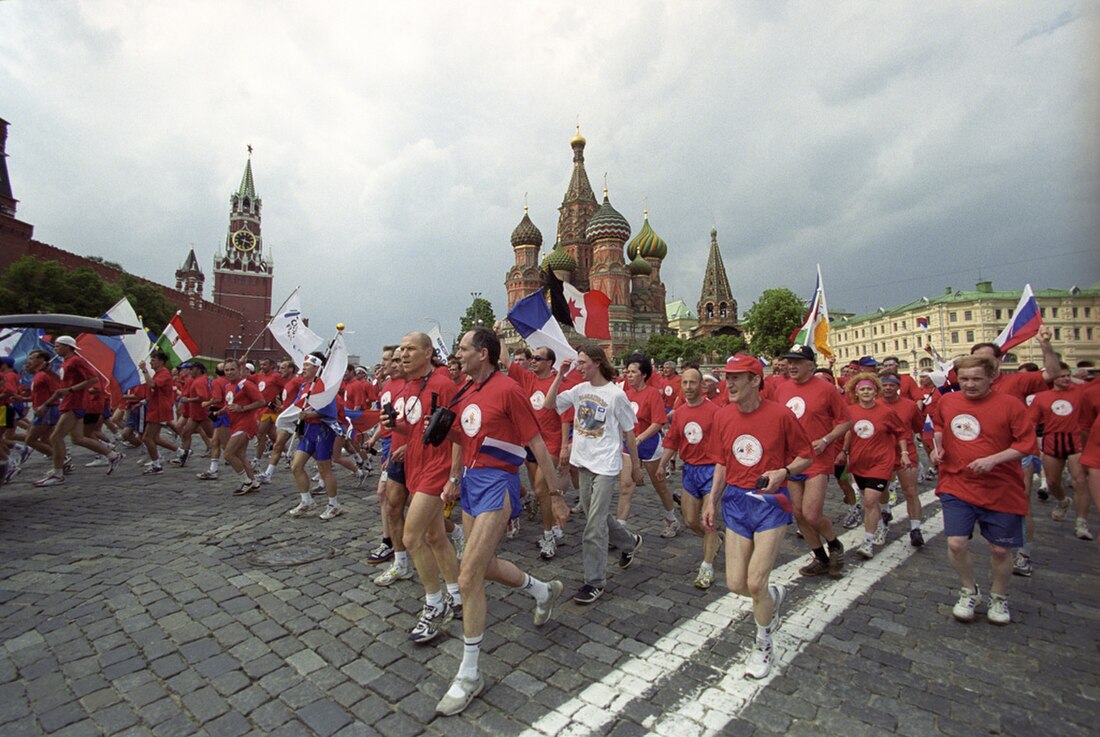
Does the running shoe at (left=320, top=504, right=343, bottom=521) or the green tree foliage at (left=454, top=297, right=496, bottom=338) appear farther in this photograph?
the green tree foliage at (left=454, top=297, right=496, bottom=338)

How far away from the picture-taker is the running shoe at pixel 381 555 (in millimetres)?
5191

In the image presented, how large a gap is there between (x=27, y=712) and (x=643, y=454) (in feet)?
18.0

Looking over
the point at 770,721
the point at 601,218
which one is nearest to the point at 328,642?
the point at 770,721

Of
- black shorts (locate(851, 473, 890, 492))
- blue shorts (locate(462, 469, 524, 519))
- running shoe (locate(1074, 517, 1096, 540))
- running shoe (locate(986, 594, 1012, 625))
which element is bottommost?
running shoe (locate(1074, 517, 1096, 540))

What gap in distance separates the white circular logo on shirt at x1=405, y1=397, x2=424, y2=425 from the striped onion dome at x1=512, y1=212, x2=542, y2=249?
272 ft

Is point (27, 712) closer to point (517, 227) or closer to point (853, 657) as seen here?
point (853, 657)

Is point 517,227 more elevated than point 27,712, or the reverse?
point 517,227

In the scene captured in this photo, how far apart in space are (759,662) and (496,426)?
7.22ft

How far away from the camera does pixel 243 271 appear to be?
10806 cm

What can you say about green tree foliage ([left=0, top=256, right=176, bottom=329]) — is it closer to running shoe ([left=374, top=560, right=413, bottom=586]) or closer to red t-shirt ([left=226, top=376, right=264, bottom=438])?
red t-shirt ([left=226, top=376, right=264, bottom=438])

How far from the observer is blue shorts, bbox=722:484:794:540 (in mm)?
3408

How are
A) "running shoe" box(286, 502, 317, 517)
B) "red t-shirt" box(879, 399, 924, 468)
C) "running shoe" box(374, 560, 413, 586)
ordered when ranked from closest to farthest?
"running shoe" box(374, 560, 413, 586)
"red t-shirt" box(879, 399, 924, 468)
"running shoe" box(286, 502, 317, 517)

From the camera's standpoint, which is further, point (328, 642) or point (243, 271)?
point (243, 271)

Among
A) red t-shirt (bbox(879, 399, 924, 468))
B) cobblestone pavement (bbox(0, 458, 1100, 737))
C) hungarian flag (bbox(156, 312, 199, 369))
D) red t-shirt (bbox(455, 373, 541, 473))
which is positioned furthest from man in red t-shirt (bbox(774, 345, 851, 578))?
hungarian flag (bbox(156, 312, 199, 369))
